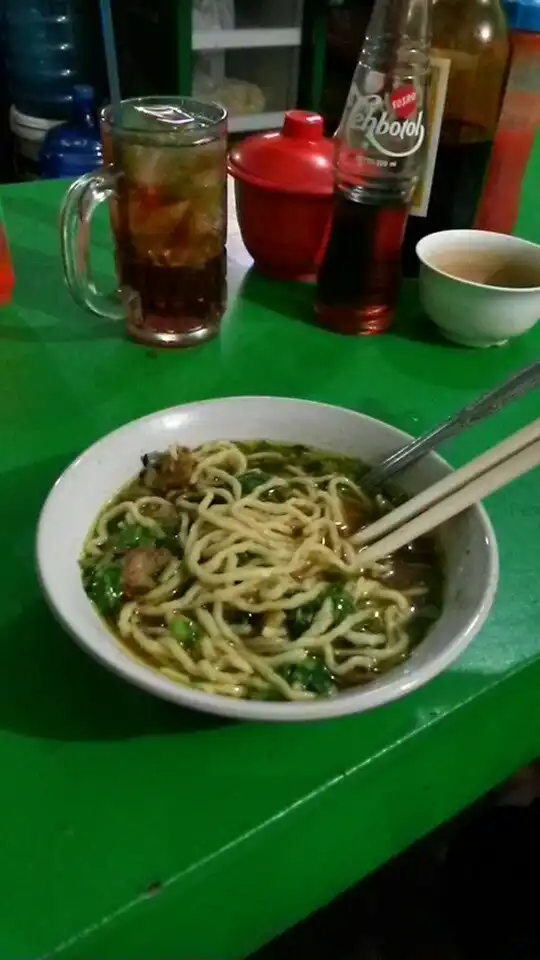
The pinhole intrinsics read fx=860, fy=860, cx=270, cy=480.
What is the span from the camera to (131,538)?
0.64 meters

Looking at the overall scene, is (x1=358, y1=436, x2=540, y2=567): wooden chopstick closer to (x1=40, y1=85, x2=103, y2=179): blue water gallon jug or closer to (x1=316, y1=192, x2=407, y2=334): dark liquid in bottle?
(x1=316, y1=192, x2=407, y2=334): dark liquid in bottle

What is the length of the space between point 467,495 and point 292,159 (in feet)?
1.95

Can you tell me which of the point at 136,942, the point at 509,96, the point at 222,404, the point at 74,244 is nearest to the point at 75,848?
the point at 136,942

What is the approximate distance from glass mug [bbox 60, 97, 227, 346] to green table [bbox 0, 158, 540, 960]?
8.3 inches

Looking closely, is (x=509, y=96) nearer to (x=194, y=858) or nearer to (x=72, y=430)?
(x=72, y=430)

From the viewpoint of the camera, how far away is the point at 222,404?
0.74 m

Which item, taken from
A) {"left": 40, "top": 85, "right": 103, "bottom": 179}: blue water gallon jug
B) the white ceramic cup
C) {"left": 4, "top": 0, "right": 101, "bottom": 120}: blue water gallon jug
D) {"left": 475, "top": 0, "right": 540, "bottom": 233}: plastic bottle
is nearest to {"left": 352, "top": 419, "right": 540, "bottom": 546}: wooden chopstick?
the white ceramic cup

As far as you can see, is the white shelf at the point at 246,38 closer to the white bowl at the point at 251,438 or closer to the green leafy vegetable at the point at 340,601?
the white bowl at the point at 251,438

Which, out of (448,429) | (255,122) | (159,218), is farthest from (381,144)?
(255,122)

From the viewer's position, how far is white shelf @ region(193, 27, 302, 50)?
2275mm

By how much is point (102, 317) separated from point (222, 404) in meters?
0.35

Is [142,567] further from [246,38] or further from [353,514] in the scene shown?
[246,38]

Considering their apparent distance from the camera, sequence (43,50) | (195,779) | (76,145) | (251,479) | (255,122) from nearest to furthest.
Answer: (195,779)
(251,479)
(76,145)
(255,122)
(43,50)

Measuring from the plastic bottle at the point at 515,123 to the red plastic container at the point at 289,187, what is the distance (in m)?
0.22
